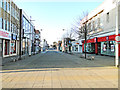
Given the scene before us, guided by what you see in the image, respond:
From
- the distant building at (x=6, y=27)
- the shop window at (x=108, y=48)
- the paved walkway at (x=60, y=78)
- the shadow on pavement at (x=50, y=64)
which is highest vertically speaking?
the distant building at (x=6, y=27)

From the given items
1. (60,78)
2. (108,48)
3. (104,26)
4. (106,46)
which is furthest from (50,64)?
(104,26)

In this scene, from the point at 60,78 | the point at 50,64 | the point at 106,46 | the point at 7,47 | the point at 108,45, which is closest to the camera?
the point at 60,78

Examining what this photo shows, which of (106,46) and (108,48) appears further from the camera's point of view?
(106,46)

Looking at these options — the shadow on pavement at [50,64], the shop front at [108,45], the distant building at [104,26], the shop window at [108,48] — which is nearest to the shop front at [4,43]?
the shadow on pavement at [50,64]

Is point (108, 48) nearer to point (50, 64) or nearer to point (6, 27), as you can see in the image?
point (50, 64)

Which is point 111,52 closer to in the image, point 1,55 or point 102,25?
point 102,25

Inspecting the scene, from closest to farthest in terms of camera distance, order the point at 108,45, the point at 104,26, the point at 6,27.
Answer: the point at 6,27
the point at 108,45
the point at 104,26

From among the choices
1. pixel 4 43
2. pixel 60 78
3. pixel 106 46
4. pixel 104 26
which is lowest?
pixel 60 78

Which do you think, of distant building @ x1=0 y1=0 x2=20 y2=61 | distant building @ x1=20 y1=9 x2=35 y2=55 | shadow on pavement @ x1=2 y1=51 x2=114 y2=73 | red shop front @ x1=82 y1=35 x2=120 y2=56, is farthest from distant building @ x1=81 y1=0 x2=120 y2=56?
distant building @ x1=0 y1=0 x2=20 y2=61

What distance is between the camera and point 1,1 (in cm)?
2320

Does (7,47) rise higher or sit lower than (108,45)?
Answer: lower

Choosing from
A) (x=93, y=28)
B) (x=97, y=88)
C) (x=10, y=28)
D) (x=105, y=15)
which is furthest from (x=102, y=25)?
(x=97, y=88)

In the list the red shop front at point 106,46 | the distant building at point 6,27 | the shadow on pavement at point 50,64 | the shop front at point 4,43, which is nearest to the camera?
the shadow on pavement at point 50,64

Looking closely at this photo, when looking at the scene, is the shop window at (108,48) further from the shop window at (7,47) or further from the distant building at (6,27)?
the shop window at (7,47)
